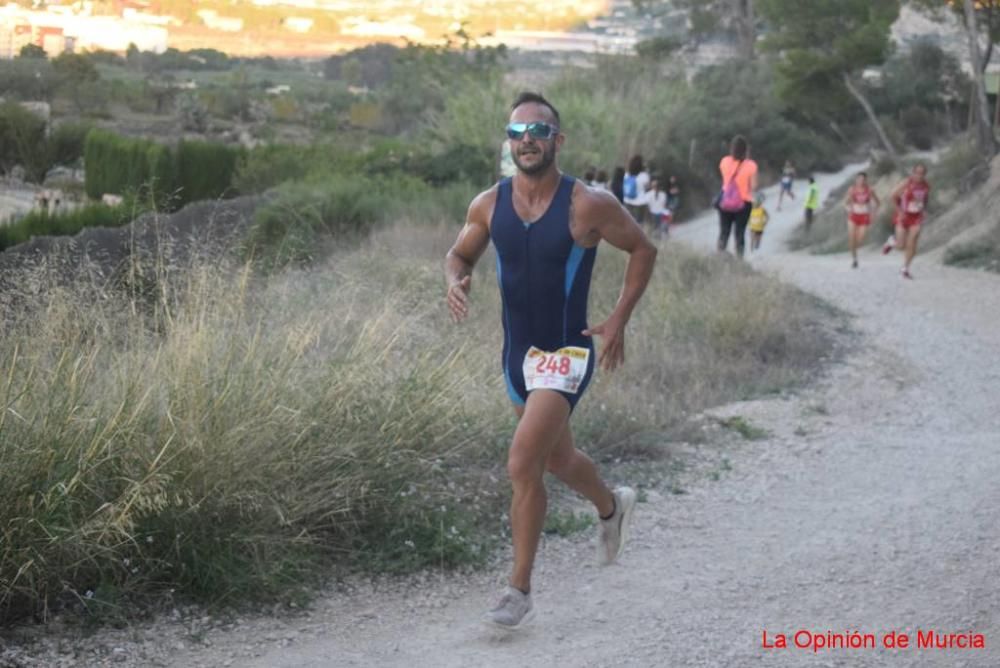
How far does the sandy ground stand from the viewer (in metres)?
5.91

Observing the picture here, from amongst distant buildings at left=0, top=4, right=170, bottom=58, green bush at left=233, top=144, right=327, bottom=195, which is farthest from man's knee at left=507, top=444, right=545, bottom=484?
green bush at left=233, top=144, right=327, bottom=195

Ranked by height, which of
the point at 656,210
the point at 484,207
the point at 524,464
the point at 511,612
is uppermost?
the point at 484,207

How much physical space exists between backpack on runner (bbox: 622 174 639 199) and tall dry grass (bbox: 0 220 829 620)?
45.8 ft

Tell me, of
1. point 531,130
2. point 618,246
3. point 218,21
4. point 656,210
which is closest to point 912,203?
point 656,210

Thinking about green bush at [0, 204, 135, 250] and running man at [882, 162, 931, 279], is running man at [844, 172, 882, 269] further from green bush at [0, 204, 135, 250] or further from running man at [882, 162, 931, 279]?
green bush at [0, 204, 135, 250]

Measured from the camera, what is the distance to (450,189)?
2572 cm

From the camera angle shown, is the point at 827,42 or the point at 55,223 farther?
the point at 827,42

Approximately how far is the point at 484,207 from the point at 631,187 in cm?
1705

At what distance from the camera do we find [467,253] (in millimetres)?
6578

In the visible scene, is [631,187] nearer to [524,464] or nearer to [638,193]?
[638,193]

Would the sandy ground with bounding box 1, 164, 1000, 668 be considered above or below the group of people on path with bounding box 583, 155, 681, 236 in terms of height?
above

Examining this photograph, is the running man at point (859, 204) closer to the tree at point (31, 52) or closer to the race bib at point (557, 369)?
the tree at point (31, 52)

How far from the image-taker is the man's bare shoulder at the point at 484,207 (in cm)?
638

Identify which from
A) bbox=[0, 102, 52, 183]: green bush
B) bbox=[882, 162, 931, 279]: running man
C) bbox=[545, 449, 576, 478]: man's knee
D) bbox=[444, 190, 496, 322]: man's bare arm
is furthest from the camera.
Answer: bbox=[882, 162, 931, 279]: running man
